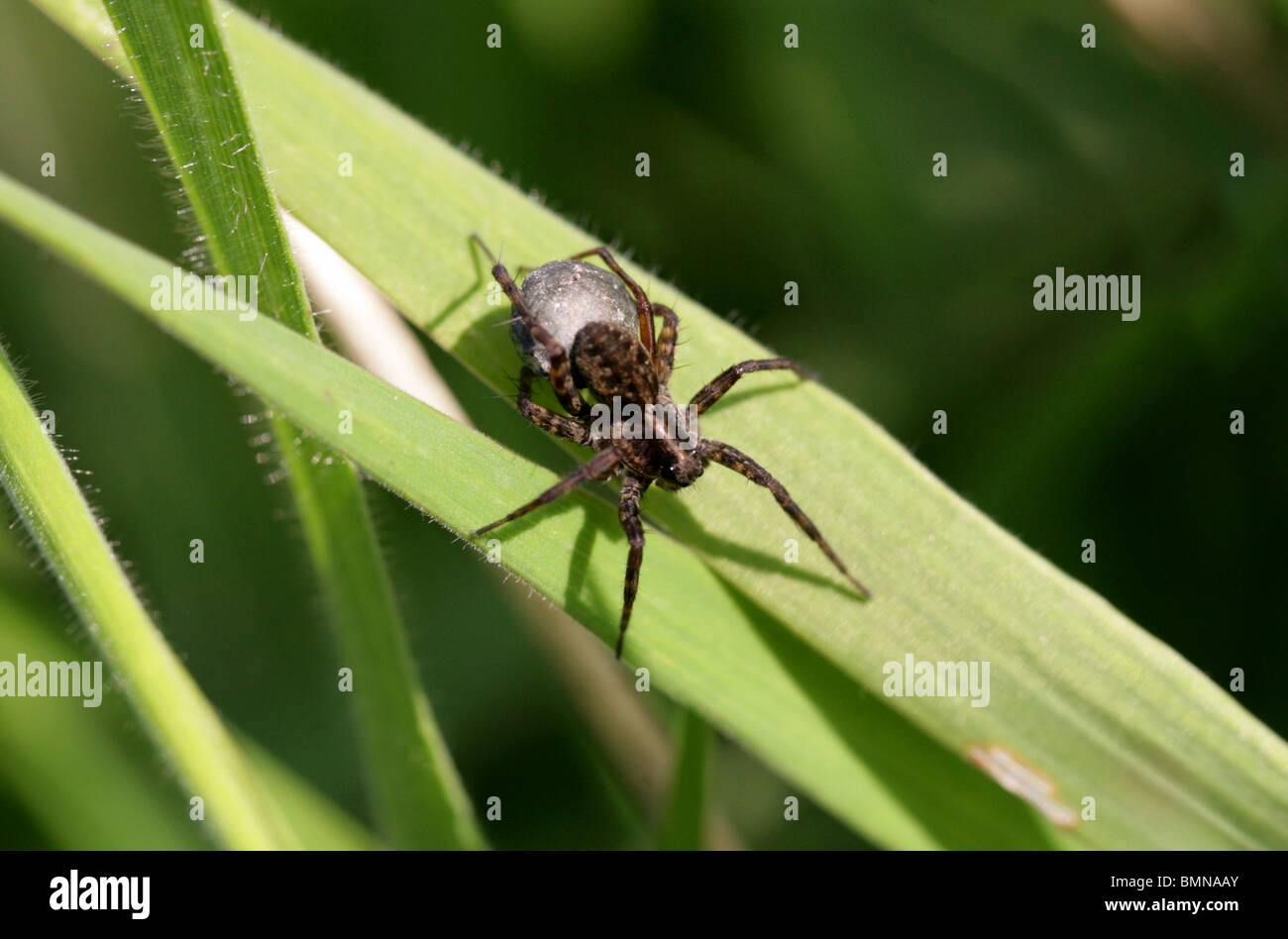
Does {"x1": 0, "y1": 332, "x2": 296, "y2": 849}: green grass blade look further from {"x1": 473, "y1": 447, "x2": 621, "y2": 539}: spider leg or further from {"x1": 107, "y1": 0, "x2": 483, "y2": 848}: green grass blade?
{"x1": 473, "y1": 447, "x2": 621, "y2": 539}: spider leg

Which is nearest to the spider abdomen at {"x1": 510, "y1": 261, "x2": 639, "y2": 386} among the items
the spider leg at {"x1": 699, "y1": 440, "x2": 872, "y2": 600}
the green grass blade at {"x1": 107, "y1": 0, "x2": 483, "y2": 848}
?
the spider leg at {"x1": 699, "y1": 440, "x2": 872, "y2": 600}

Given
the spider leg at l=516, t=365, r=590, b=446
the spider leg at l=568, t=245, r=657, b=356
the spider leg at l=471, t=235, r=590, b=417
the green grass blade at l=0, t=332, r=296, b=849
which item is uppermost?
the spider leg at l=568, t=245, r=657, b=356

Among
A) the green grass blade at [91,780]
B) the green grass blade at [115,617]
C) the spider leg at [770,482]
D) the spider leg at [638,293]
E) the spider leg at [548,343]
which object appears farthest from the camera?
the green grass blade at [91,780]

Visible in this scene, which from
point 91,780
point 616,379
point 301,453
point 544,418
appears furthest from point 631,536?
point 91,780

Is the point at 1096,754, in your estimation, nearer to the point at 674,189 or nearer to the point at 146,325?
the point at 674,189

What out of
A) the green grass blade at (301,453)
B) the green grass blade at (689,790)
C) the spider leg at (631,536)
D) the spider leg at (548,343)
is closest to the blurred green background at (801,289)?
the spider leg at (548,343)

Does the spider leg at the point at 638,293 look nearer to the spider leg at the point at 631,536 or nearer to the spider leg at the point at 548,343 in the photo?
the spider leg at the point at 548,343
